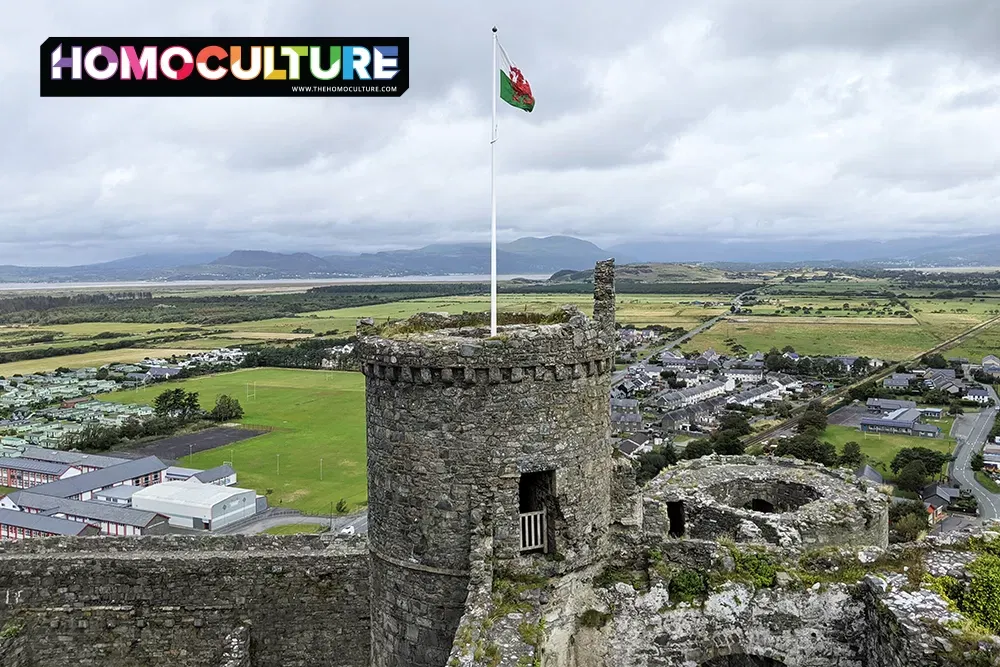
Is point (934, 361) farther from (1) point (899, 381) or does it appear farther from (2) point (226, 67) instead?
(2) point (226, 67)

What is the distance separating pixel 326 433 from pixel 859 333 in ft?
350

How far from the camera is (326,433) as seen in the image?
64688 millimetres

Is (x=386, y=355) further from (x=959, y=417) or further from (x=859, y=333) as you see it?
(x=859, y=333)

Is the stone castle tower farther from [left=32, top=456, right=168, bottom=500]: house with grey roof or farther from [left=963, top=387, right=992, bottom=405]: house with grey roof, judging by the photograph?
[left=963, top=387, right=992, bottom=405]: house with grey roof

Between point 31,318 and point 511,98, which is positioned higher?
point 511,98

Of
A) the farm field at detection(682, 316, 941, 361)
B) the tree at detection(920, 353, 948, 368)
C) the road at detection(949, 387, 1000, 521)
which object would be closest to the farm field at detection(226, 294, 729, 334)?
the farm field at detection(682, 316, 941, 361)

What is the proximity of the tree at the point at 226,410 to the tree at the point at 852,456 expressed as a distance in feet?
192

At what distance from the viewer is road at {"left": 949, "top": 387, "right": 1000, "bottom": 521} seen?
4494cm

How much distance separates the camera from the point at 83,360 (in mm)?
119000

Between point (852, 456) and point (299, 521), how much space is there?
38529mm

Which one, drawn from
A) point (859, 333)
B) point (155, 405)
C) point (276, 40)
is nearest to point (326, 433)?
point (155, 405)

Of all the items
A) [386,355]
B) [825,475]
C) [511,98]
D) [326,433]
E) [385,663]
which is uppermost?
[511,98]

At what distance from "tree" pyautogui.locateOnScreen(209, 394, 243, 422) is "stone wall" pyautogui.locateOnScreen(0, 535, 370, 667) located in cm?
6410

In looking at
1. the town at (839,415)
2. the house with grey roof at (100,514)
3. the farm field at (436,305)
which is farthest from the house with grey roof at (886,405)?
the farm field at (436,305)
